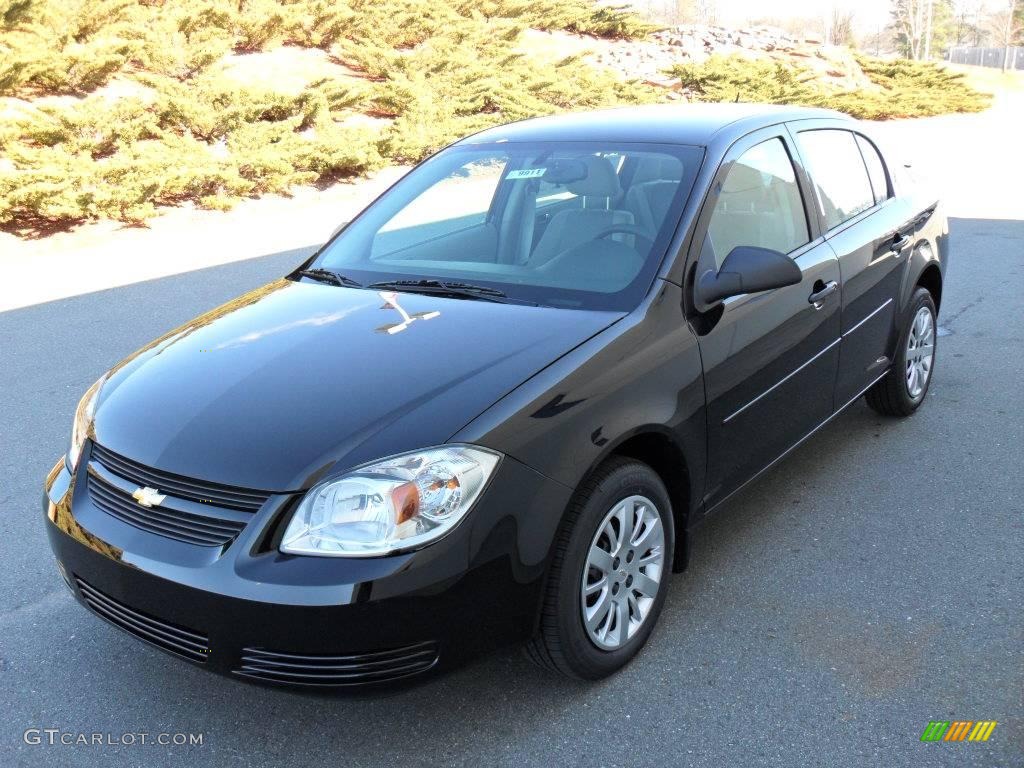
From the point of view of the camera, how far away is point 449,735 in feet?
9.34

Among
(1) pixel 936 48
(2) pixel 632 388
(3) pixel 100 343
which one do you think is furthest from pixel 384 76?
(1) pixel 936 48

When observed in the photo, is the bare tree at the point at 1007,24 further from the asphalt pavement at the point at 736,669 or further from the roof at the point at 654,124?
the asphalt pavement at the point at 736,669

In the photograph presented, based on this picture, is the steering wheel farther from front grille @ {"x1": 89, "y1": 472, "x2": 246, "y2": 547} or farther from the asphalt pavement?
front grille @ {"x1": 89, "y1": 472, "x2": 246, "y2": 547}

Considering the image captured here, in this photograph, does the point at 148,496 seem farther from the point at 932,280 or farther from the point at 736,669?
the point at 932,280

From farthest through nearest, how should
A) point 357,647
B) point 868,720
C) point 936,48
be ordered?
point 936,48 < point 868,720 < point 357,647

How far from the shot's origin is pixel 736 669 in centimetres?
311

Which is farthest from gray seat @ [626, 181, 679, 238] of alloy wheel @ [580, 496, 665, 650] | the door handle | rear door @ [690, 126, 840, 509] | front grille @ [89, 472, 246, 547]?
front grille @ [89, 472, 246, 547]

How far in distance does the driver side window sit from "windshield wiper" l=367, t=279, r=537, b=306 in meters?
0.72

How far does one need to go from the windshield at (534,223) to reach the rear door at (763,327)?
222 millimetres

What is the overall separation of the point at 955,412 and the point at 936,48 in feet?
343

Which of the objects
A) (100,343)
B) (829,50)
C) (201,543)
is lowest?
(829,50)

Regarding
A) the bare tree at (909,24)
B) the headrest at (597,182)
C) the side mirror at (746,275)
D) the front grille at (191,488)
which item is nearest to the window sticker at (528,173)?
the headrest at (597,182)

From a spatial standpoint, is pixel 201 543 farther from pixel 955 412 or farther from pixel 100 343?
pixel 100 343

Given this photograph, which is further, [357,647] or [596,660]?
[596,660]
